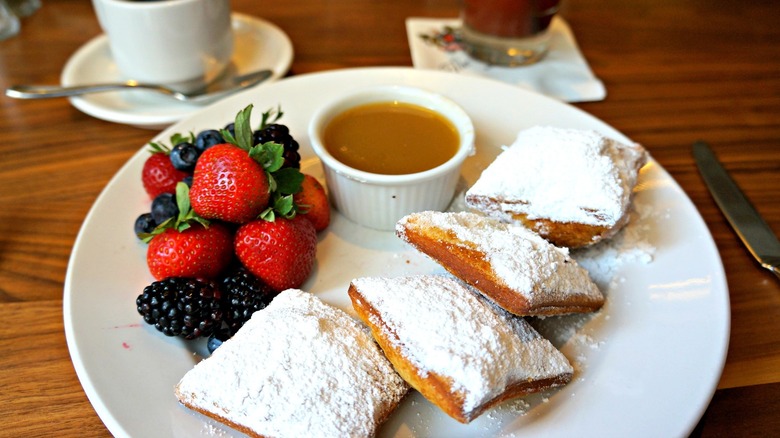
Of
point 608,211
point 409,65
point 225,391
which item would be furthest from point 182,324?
point 409,65

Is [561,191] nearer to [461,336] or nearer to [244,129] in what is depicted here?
[461,336]

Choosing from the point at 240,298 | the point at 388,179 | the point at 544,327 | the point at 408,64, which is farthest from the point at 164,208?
the point at 408,64

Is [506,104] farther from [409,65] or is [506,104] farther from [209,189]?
[209,189]

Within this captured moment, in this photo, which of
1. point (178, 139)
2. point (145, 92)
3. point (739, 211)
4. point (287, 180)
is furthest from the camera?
point (145, 92)

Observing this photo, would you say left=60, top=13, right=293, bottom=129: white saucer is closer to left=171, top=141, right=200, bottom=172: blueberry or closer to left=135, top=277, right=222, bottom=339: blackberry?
left=171, top=141, right=200, bottom=172: blueberry

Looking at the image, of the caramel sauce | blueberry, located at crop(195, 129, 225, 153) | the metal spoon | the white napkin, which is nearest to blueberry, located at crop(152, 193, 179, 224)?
blueberry, located at crop(195, 129, 225, 153)

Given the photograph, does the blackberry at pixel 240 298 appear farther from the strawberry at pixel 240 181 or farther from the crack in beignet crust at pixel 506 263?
the crack in beignet crust at pixel 506 263
